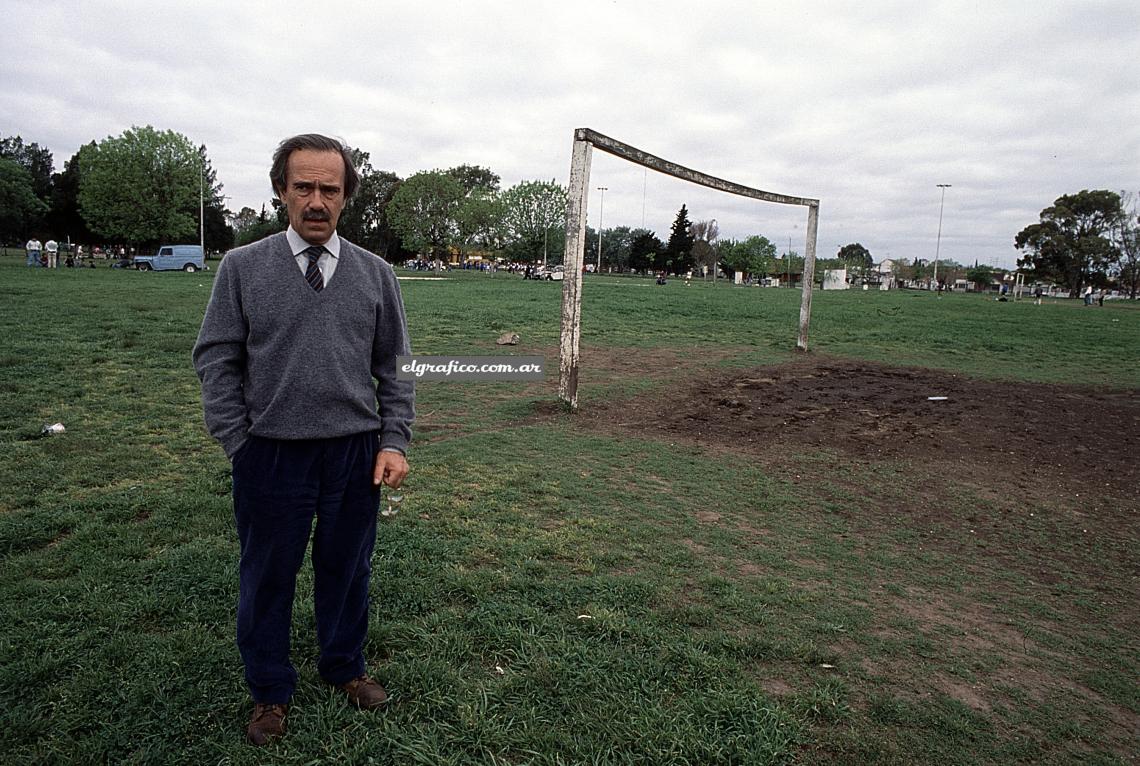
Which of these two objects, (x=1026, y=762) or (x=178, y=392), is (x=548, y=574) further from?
(x=178, y=392)

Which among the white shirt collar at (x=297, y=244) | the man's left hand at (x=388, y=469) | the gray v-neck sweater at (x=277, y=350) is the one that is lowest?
the man's left hand at (x=388, y=469)

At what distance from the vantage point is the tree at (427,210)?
6594 centimetres

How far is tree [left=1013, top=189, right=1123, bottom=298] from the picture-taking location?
218 feet

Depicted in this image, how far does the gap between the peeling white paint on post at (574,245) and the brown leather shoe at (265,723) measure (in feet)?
18.4

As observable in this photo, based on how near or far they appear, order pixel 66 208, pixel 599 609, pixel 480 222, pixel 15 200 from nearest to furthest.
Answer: pixel 599 609 < pixel 15 200 < pixel 66 208 < pixel 480 222

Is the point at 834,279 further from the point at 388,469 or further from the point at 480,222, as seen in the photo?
the point at 388,469

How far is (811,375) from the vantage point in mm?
11180

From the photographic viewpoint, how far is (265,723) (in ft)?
7.54

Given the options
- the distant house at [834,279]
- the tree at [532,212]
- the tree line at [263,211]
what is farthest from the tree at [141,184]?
the distant house at [834,279]

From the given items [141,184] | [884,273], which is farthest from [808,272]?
[884,273]

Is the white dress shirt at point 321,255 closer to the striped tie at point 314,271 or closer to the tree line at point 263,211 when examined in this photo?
the striped tie at point 314,271

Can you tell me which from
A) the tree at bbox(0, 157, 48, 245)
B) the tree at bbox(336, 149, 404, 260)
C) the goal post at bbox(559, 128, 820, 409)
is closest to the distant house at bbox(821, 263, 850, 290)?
the tree at bbox(336, 149, 404, 260)

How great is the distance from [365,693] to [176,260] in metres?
47.0

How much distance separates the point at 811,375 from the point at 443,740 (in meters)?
10.0
